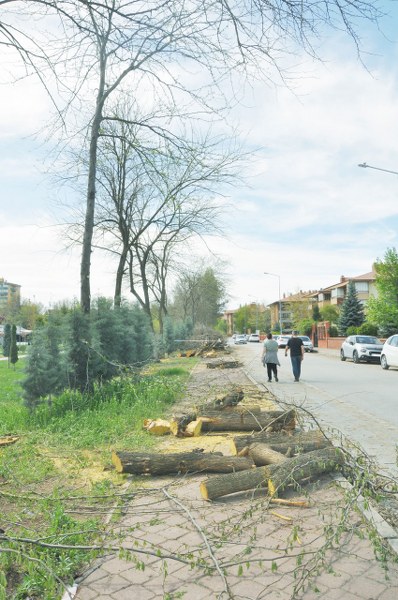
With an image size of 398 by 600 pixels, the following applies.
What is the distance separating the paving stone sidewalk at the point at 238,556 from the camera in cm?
339

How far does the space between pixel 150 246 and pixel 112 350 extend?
50.2 ft

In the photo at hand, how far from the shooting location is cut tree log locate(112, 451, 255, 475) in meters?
6.07

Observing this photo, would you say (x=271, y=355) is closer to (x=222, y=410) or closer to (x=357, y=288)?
(x=222, y=410)

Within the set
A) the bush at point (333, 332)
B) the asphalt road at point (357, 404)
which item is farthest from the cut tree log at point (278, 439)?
the bush at point (333, 332)

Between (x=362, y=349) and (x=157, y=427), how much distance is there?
23094mm

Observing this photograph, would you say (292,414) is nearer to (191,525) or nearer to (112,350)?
(191,525)

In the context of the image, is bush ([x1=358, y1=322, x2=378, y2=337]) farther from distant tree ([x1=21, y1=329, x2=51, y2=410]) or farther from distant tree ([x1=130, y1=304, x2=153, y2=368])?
distant tree ([x1=21, y1=329, x2=51, y2=410])

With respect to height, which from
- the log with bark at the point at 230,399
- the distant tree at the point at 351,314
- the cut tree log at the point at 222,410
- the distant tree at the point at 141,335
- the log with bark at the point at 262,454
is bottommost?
the log with bark at the point at 262,454

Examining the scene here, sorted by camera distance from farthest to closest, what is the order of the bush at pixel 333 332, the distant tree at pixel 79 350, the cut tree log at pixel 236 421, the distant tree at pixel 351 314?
1. the distant tree at pixel 351 314
2. the bush at pixel 333 332
3. the distant tree at pixel 79 350
4. the cut tree log at pixel 236 421

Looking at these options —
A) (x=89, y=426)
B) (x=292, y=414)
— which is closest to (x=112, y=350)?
(x=89, y=426)

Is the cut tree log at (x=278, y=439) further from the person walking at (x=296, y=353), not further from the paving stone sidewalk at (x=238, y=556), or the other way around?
the person walking at (x=296, y=353)

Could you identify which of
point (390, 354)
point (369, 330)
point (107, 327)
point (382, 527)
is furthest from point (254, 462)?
point (369, 330)

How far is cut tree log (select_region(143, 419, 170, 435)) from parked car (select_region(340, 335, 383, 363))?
22.4m

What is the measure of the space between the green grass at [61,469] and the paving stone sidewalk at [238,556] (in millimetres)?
→ 268
